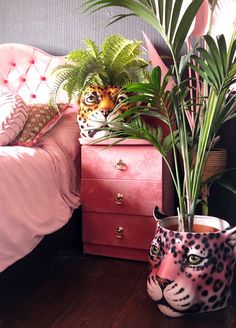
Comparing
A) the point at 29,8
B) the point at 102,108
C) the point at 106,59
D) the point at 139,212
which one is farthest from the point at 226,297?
the point at 29,8

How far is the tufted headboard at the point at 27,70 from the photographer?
2.01 meters

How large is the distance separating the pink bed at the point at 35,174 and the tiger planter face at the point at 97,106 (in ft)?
0.58

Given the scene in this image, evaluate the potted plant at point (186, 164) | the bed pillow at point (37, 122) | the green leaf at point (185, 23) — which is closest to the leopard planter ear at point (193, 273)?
the potted plant at point (186, 164)

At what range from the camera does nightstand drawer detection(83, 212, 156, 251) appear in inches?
57.1

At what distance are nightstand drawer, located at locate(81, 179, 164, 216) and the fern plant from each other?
1.55 feet

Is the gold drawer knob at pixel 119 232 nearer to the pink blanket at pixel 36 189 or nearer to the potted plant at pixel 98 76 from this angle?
the pink blanket at pixel 36 189

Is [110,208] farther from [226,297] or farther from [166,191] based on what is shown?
[226,297]

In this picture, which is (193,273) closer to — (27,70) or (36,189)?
(36,189)

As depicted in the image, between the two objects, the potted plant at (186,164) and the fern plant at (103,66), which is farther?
the fern plant at (103,66)

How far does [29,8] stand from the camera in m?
2.15

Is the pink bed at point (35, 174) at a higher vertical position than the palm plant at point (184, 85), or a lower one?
lower

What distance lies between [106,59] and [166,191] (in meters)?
0.71

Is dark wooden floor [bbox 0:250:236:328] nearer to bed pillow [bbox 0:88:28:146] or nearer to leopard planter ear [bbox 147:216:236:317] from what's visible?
leopard planter ear [bbox 147:216:236:317]

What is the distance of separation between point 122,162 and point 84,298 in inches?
23.9
